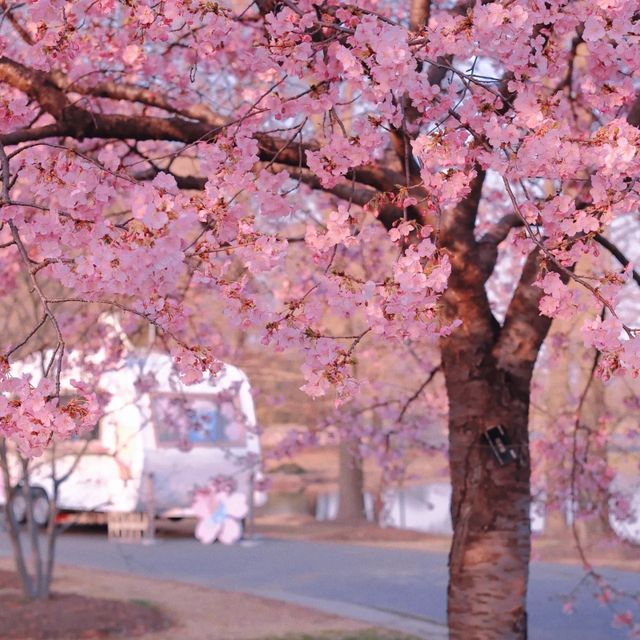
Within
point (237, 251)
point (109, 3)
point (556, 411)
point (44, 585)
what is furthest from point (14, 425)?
point (556, 411)

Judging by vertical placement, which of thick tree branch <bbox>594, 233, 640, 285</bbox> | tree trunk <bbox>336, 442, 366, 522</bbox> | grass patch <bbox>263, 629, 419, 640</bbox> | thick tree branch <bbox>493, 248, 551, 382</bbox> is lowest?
grass patch <bbox>263, 629, 419, 640</bbox>

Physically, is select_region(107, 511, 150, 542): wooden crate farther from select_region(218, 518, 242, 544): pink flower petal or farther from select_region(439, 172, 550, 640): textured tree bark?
select_region(218, 518, 242, 544): pink flower petal

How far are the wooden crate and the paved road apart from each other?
26 cm

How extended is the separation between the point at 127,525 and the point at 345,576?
538 centimetres

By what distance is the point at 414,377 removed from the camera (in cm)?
2097

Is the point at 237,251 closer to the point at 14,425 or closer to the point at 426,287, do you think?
the point at 426,287

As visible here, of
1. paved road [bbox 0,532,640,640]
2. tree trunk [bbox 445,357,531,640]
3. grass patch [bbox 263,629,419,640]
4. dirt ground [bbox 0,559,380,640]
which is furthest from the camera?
paved road [bbox 0,532,640,640]

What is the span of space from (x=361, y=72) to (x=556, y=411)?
488 inches

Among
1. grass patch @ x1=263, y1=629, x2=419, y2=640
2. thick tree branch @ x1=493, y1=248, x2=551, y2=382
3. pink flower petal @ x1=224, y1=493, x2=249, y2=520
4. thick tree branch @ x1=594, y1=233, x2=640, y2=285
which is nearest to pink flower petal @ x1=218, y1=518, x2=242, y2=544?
pink flower petal @ x1=224, y1=493, x2=249, y2=520

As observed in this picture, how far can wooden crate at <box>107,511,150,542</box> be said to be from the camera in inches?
687

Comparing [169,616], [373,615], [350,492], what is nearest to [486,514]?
[373,615]

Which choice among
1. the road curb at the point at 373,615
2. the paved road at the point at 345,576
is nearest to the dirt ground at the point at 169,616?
the road curb at the point at 373,615

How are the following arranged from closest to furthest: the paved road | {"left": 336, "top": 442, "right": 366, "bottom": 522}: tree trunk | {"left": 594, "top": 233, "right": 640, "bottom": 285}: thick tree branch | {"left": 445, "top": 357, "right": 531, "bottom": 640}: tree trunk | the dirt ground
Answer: {"left": 594, "top": 233, "right": 640, "bottom": 285}: thick tree branch < {"left": 445, "top": 357, "right": 531, "bottom": 640}: tree trunk < the dirt ground < the paved road < {"left": 336, "top": 442, "right": 366, "bottom": 522}: tree trunk

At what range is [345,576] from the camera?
13.3m
